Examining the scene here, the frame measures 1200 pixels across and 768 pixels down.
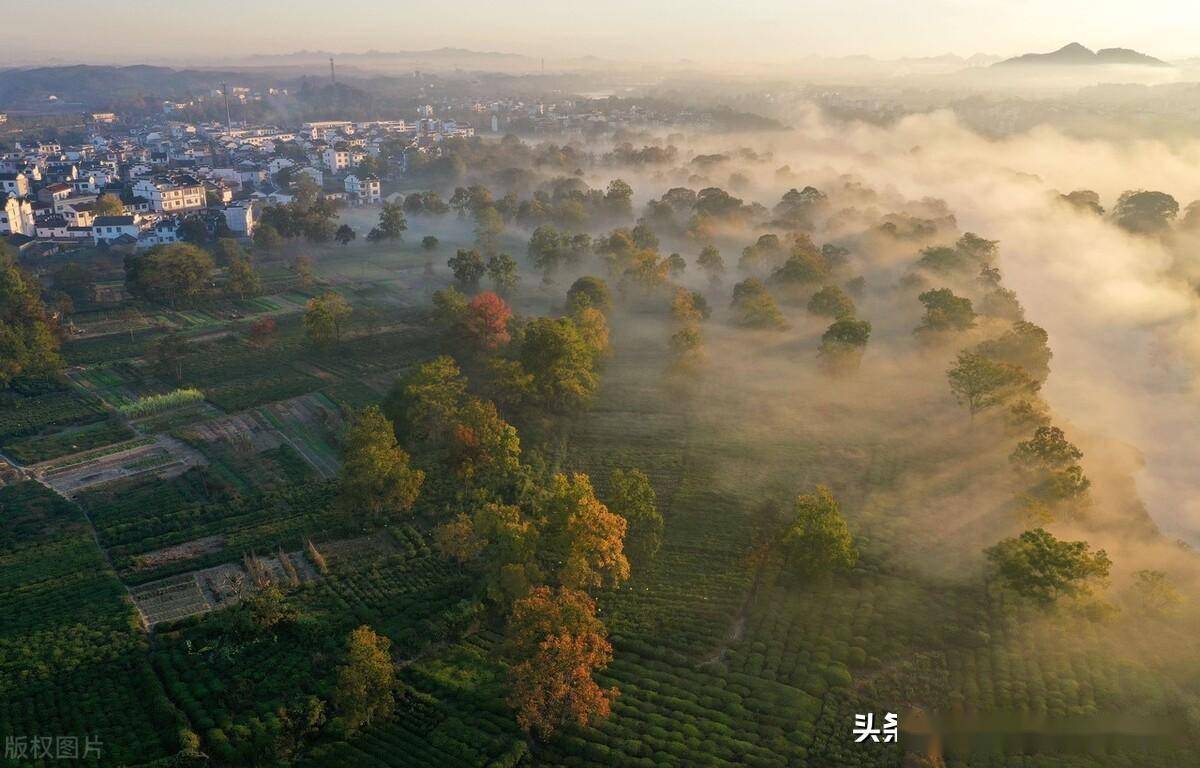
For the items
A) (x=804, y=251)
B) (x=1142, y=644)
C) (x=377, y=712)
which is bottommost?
(x=377, y=712)

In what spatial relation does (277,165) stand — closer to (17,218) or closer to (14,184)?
(14,184)

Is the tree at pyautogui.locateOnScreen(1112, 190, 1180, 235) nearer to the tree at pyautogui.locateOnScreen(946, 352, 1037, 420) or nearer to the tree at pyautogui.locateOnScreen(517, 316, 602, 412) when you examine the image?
the tree at pyautogui.locateOnScreen(946, 352, 1037, 420)

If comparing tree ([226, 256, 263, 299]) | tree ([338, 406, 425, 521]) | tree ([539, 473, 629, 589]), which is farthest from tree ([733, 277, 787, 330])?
tree ([226, 256, 263, 299])

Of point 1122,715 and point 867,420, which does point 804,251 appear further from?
point 1122,715

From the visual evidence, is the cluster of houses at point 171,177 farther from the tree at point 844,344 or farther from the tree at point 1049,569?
the tree at point 1049,569

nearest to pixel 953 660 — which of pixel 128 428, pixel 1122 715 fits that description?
pixel 1122 715
